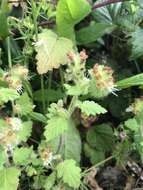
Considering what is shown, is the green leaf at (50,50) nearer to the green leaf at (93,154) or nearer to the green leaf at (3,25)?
the green leaf at (3,25)

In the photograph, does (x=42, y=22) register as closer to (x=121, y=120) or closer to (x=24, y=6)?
(x=24, y=6)

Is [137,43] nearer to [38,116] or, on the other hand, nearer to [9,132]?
[38,116]

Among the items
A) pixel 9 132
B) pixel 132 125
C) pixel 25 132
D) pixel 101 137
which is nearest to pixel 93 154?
pixel 101 137

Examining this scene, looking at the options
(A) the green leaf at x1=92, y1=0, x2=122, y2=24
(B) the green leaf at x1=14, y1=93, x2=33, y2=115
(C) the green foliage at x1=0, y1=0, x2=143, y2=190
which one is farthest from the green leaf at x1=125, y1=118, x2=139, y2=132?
(A) the green leaf at x1=92, y1=0, x2=122, y2=24

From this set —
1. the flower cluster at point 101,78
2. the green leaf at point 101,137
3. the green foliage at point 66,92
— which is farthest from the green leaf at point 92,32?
the flower cluster at point 101,78

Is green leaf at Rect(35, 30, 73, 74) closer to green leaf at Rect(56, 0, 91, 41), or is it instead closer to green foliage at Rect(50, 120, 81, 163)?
green leaf at Rect(56, 0, 91, 41)
